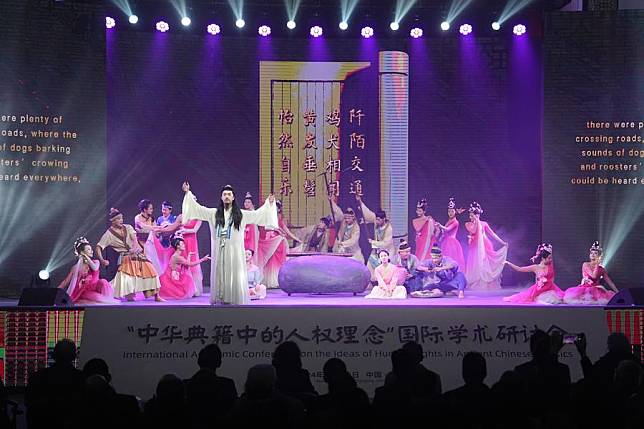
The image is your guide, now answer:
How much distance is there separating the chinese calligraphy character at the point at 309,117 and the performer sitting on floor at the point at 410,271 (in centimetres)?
290

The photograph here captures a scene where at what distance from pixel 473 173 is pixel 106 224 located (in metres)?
5.41

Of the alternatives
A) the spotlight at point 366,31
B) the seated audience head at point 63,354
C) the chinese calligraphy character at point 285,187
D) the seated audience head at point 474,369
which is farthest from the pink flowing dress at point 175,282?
the seated audience head at point 474,369

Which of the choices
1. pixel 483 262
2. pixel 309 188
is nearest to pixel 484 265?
pixel 483 262

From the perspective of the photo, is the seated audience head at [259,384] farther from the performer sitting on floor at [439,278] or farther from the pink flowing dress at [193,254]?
the pink flowing dress at [193,254]

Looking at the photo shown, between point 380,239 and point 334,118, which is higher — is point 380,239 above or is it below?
below

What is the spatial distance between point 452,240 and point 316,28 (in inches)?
145

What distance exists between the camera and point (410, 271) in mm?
10727

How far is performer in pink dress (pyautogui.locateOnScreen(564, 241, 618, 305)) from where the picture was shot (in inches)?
387

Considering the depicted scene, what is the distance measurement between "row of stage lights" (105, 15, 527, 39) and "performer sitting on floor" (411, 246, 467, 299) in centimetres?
340

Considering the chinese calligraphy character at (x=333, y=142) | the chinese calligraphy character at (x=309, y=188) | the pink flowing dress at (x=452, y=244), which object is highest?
the chinese calligraphy character at (x=333, y=142)

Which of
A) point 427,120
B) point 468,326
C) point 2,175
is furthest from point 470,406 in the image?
point 427,120

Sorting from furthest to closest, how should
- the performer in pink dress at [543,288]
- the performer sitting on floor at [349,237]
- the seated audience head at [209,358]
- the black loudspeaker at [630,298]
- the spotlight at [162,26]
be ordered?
the spotlight at [162,26], the performer sitting on floor at [349,237], the performer in pink dress at [543,288], the black loudspeaker at [630,298], the seated audience head at [209,358]

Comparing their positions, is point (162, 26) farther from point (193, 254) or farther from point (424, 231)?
point (424, 231)

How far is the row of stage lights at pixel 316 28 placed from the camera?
11894 mm
